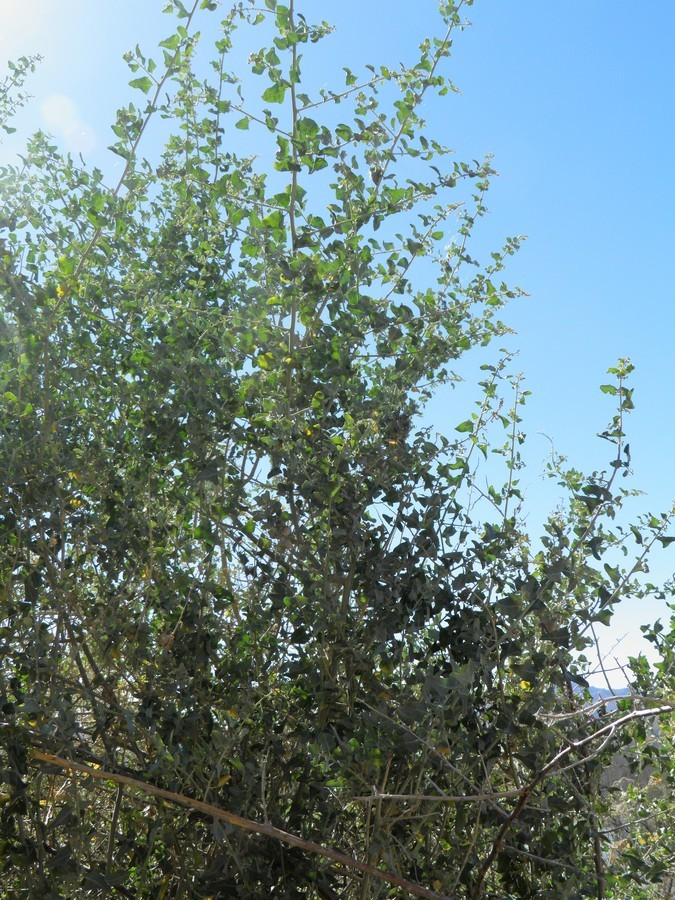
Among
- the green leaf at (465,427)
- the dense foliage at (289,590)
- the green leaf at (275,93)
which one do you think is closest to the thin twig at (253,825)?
the dense foliage at (289,590)

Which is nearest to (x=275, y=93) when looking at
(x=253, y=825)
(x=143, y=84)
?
(x=143, y=84)

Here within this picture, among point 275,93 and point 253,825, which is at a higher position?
point 275,93

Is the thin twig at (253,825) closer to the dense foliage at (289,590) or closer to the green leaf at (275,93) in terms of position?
the dense foliage at (289,590)

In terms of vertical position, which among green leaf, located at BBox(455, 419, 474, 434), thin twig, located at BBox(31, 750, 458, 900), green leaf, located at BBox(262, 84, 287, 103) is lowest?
thin twig, located at BBox(31, 750, 458, 900)

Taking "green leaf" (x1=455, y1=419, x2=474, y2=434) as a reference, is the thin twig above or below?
below

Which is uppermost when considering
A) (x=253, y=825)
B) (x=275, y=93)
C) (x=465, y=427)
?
(x=275, y=93)

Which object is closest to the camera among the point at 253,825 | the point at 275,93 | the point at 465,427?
the point at 253,825

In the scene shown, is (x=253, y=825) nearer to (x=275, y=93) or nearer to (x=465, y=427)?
(x=465, y=427)

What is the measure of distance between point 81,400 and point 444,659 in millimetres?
1324

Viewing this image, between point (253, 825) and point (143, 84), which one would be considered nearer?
point (253, 825)

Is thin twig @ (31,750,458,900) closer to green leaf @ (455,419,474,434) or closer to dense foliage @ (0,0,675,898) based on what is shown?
dense foliage @ (0,0,675,898)

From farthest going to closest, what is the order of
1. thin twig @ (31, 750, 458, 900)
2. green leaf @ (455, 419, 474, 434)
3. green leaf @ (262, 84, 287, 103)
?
green leaf @ (455, 419, 474, 434)
green leaf @ (262, 84, 287, 103)
thin twig @ (31, 750, 458, 900)

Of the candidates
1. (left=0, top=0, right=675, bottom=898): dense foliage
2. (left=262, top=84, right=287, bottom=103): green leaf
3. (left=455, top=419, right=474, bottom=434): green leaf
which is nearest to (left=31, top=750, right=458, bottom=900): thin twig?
(left=0, top=0, right=675, bottom=898): dense foliage

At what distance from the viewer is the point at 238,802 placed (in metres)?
2.30
